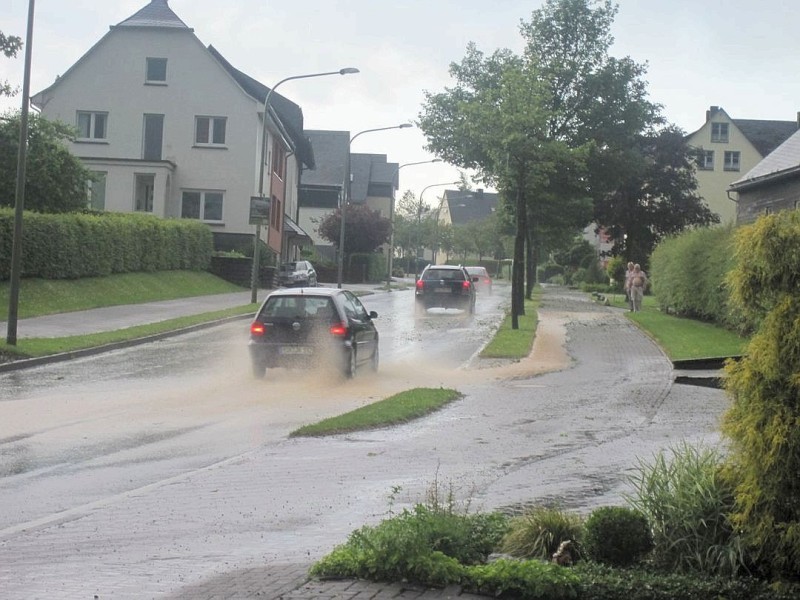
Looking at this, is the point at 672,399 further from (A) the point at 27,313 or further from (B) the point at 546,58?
(B) the point at 546,58

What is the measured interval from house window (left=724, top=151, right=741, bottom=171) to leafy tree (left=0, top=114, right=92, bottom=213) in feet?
215

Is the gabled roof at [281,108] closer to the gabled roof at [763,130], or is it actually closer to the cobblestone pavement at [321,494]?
the gabled roof at [763,130]

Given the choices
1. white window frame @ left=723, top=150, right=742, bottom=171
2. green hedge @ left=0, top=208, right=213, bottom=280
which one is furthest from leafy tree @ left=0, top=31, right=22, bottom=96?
white window frame @ left=723, top=150, right=742, bottom=171

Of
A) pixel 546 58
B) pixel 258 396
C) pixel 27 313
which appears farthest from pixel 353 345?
pixel 546 58

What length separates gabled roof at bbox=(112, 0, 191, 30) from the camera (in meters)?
52.5

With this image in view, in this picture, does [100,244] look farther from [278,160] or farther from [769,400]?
[769,400]

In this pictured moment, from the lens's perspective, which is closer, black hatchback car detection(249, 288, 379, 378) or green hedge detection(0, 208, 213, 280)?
black hatchback car detection(249, 288, 379, 378)

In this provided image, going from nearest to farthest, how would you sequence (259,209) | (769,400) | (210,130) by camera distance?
(769,400) → (259,209) → (210,130)

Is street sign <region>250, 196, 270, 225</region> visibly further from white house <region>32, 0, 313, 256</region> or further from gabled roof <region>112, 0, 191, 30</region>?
gabled roof <region>112, 0, 191, 30</region>

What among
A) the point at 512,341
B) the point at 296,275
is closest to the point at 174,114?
the point at 296,275

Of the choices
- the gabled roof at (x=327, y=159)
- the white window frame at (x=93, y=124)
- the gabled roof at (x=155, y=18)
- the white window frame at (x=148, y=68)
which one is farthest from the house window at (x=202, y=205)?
the gabled roof at (x=327, y=159)

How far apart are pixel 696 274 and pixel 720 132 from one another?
6332cm

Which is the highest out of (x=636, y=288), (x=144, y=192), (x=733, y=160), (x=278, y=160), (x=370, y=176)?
(x=733, y=160)

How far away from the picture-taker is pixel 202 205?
174 feet
